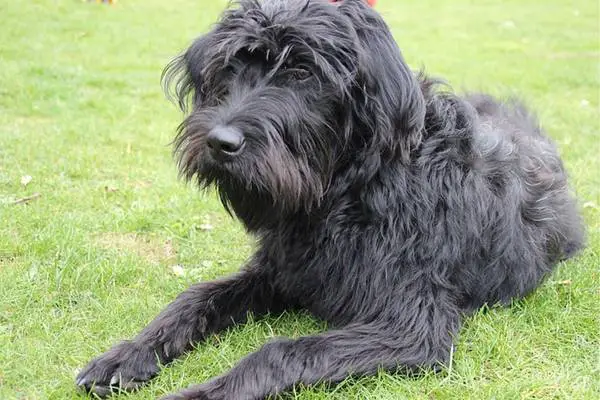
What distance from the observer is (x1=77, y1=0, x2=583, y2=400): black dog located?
311 centimetres

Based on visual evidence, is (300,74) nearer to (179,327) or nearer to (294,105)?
(294,105)

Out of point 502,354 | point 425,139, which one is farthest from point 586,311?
point 425,139

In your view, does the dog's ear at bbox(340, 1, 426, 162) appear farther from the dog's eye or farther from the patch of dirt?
the patch of dirt

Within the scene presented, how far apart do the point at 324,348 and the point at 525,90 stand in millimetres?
8250

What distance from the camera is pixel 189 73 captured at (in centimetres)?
364

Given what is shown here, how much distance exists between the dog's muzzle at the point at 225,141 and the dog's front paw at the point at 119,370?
110 cm

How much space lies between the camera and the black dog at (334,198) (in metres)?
3.11

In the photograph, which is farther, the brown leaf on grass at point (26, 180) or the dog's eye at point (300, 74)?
the brown leaf on grass at point (26, 180)

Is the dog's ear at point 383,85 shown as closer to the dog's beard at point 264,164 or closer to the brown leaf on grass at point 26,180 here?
the dog's beard at point 264,164

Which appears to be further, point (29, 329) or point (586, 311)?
point (586, 311)

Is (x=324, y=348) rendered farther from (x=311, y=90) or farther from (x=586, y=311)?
(x=586, y=311)

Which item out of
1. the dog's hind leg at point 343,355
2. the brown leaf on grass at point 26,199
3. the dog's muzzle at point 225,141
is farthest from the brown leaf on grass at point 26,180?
the dog's hind leg at point 343,355

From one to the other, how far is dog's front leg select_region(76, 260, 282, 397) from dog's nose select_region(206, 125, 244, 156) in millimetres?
1039

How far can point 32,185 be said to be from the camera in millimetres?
5738
